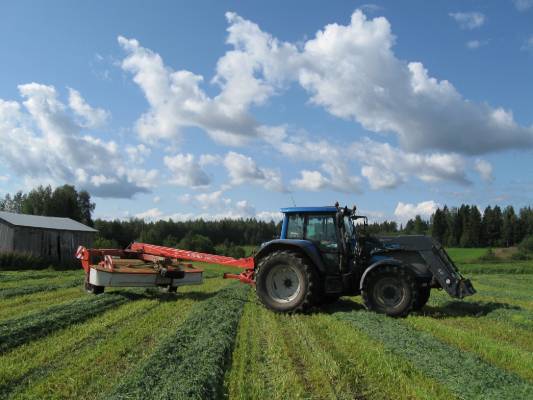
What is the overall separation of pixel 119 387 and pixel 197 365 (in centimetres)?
95

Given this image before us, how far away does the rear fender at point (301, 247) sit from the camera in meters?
9.73

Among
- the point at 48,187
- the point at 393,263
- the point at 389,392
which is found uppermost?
the point at 48,187

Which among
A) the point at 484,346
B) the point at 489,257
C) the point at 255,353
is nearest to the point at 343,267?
the point at 484,346

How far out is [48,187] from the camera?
6662 centimetres

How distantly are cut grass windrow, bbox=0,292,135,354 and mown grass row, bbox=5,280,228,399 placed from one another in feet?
0.74

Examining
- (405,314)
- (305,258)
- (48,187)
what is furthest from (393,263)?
(48,187)

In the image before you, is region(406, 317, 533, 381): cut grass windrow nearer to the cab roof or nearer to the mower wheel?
the cab roof

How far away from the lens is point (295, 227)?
10.3 m

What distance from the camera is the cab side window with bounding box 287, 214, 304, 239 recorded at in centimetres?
1026

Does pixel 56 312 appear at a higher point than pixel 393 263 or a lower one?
lower

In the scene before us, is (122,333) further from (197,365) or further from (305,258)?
(305,258)

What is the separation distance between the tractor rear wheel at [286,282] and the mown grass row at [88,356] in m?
1.80

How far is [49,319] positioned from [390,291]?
240 inches

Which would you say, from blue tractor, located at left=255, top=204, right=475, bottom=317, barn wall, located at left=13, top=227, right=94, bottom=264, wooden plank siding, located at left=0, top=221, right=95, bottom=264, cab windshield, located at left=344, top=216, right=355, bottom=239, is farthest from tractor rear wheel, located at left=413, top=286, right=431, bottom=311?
barn wall, located at left=13, top=227, right=94, bottom=264
